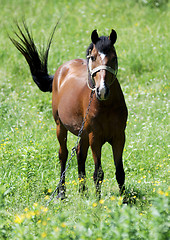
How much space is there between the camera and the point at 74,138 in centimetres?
673

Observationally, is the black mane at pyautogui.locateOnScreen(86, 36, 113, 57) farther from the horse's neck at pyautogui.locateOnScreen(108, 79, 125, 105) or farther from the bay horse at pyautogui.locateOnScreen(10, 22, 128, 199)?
the horse's neck at pyautogui.locateOnScreen(108, 79, 125, 105)

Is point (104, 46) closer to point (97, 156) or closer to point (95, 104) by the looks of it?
point (95, 104)

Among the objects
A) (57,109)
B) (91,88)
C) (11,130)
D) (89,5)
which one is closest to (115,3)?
(89,5)

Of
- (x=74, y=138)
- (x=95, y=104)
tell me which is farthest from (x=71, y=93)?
(x=74, y=138)

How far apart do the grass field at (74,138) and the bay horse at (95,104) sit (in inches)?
16.3

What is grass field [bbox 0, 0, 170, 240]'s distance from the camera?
122 inches

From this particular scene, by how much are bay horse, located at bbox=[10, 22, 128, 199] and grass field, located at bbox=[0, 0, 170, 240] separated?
1.36 ft

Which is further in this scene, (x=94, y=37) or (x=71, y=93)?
(x=71, y=93)

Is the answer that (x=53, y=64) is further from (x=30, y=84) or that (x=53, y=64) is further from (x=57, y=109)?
(x=57, y=109)

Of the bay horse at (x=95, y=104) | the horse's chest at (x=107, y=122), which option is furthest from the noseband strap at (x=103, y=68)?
the horse's chest at (x=107, y=122)

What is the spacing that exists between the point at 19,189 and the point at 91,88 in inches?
67.5

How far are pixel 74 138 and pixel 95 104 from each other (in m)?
2.51

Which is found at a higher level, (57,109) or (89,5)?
(89,5)

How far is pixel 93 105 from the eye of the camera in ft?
14.2
